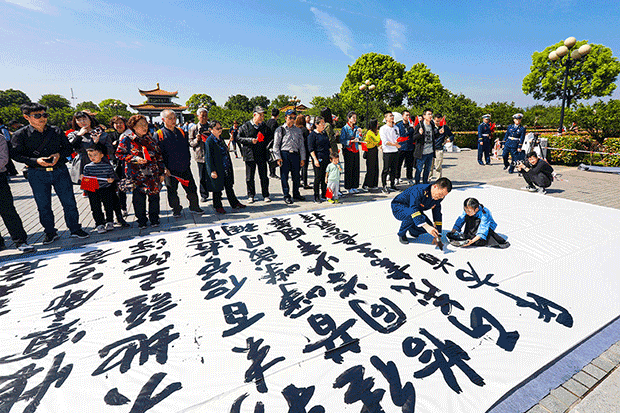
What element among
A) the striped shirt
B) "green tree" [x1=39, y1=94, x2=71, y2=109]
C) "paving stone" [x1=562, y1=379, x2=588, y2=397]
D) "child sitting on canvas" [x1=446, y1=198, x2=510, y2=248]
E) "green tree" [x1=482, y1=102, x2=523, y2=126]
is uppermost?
"green tree" [x1=39, y1=94, x2=71, y2=109]

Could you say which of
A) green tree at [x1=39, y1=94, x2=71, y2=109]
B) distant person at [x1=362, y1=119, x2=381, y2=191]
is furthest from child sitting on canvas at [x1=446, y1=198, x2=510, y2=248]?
green tree at [x1=39, y1=94, x2=71, y2=109]

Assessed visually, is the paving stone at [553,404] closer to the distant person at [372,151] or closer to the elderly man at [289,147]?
the elderly man at [289,147]

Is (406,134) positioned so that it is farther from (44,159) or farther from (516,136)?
(44,159)

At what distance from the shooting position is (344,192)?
21.5 ft

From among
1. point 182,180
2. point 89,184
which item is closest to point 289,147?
point 182,180

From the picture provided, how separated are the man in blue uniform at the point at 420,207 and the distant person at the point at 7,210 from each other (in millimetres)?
4598

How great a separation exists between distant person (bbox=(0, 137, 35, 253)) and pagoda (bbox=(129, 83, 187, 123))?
165 ft

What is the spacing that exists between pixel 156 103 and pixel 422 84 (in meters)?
43.7

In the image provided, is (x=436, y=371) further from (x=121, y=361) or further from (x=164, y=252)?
(x=164, y=252)

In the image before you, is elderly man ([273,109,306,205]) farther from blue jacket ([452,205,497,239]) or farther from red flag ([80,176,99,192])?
blue jacket ([452,205,497,239])

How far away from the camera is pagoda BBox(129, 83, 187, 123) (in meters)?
49.7

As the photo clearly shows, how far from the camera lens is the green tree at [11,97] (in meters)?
64.4

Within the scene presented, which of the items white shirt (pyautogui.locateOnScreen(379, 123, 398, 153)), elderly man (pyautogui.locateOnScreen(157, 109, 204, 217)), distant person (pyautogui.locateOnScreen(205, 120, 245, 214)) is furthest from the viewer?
white shirt (pyautogui.locateOnScreen(379, 123, 398, 153))

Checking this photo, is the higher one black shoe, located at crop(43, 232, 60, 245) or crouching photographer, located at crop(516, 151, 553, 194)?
crouching photographer, located at crop(516, 151, 553, 194)
